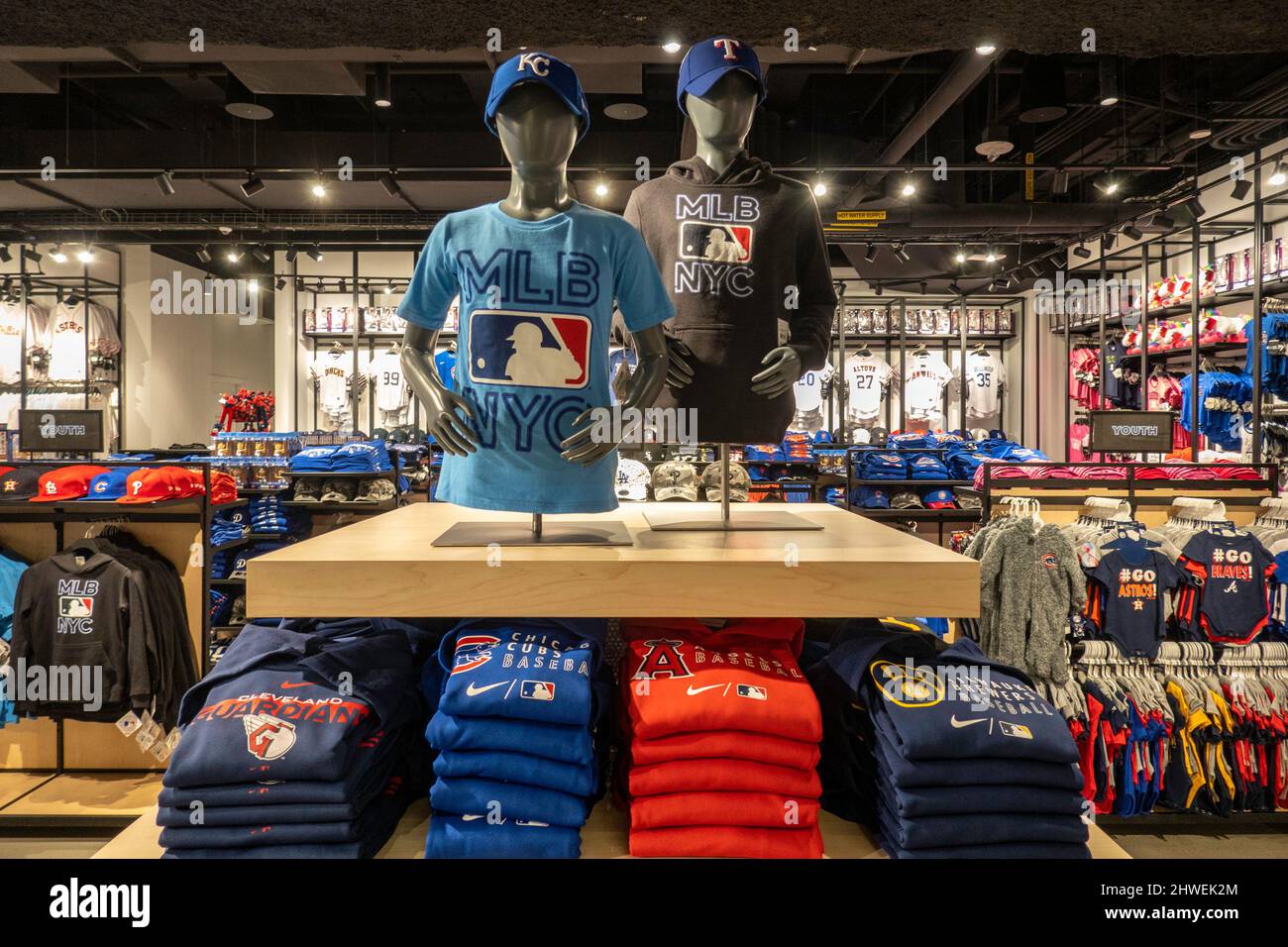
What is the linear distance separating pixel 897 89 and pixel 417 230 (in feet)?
15.0

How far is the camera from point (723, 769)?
3.57 ft

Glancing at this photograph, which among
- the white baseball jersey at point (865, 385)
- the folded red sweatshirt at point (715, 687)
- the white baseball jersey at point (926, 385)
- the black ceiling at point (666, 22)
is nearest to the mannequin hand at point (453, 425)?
the folded red sweatshirt at point (715, 687)

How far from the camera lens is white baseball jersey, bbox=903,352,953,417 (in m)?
8.37

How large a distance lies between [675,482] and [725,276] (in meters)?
3.50

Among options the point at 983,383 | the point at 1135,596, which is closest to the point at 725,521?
the point at 1135,596

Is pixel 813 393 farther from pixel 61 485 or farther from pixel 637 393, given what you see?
pixel 637 393

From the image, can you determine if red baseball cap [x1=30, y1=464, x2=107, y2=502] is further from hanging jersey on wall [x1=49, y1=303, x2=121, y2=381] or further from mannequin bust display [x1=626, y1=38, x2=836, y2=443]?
hanging jersey on wall [x1=49, y1=303, x2=121, y2=381]

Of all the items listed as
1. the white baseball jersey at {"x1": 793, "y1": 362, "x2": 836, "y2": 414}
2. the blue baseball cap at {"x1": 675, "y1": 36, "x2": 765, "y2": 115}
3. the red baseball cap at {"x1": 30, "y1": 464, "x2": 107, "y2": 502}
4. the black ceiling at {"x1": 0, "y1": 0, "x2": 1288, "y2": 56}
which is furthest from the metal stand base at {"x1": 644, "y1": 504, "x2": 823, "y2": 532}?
the white baseball jersey at {"x1": 793, "y1": 362, "x2": 836, "y2": 414}

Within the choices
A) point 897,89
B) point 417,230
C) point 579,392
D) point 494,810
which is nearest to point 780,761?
point 494,810

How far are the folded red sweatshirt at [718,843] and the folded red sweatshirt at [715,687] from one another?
0.14 metres

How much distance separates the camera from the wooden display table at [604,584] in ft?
3.49

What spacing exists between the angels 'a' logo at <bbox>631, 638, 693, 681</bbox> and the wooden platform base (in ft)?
0.83

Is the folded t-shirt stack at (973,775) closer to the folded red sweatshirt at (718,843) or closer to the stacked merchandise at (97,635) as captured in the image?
the folded red sweatshirt at (718,843)
